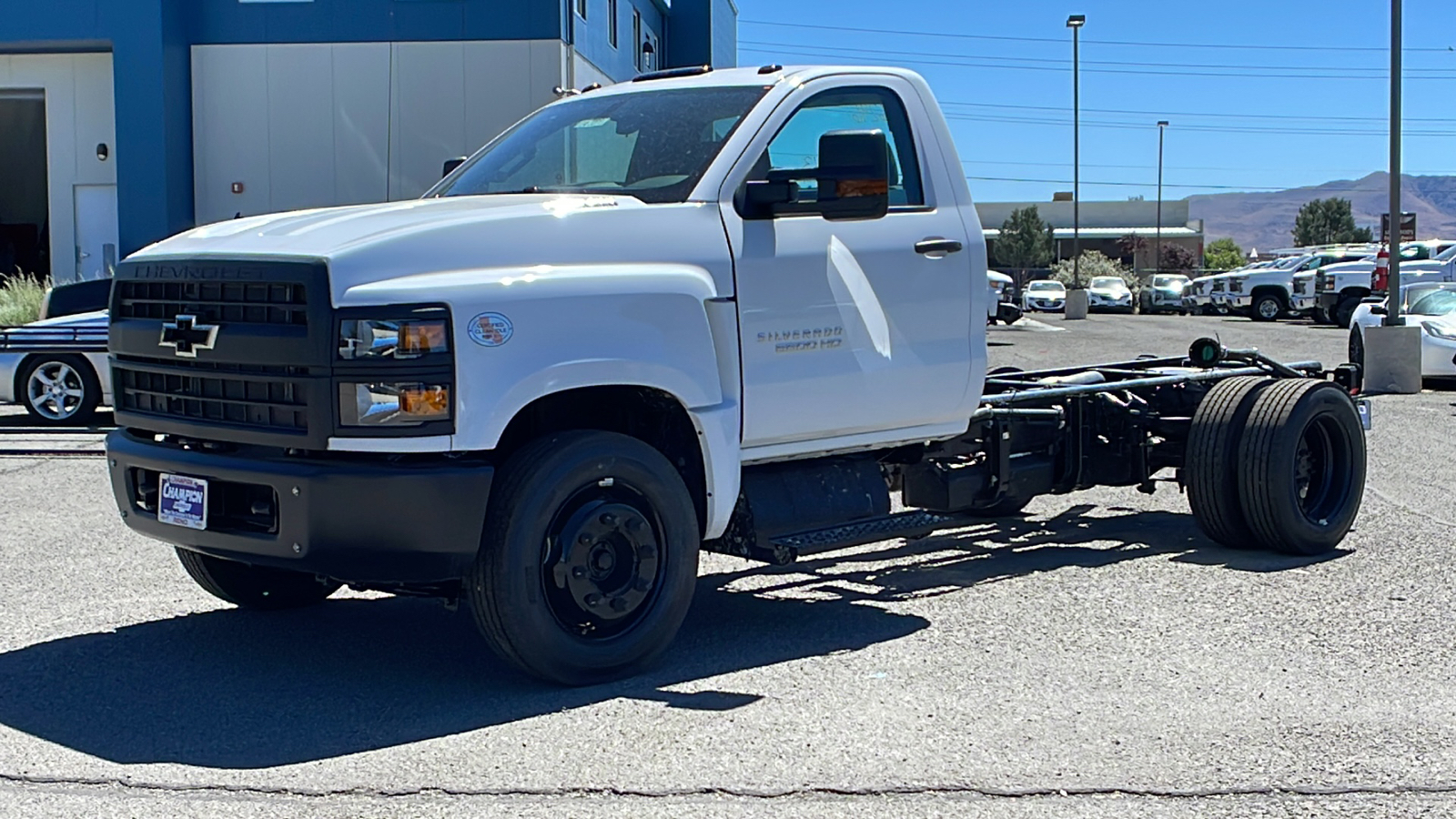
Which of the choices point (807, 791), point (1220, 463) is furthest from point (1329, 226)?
point (807, 791)

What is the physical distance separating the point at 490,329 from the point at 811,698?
5.43ft

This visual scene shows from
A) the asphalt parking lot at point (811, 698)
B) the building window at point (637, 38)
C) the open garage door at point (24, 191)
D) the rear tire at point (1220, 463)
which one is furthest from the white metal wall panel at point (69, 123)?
the rear tire at point (1220, 463)

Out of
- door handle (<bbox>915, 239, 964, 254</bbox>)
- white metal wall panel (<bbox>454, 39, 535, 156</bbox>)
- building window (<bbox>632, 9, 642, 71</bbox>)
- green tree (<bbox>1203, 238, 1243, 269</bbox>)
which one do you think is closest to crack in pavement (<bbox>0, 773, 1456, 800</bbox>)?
door handle (<bbox>915, 239, 964, 254</bbox>)

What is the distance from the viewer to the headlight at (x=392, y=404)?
17.0 ft

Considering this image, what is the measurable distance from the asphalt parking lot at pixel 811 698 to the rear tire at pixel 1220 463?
0.54 feet

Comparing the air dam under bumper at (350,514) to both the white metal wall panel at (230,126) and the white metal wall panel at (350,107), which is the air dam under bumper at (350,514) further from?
the white metal wall panel at (230,126)

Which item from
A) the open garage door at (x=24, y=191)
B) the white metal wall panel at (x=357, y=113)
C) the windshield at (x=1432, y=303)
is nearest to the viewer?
the windshield at (x=1432, y=303)

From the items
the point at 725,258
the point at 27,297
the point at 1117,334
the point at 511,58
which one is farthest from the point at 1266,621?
the point at 1117,334

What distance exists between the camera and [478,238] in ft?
18.1

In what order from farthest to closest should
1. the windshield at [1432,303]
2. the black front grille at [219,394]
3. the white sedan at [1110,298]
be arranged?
the white sedan at [1110,298] < the windshield at [1432,303] < the black front grille at [219,394]

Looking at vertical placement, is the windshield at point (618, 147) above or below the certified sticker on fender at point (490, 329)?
above

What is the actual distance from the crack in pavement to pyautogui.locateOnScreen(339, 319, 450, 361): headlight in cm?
137

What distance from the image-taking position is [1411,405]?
17375 mm

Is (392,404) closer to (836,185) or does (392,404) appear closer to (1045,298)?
(836,185)
